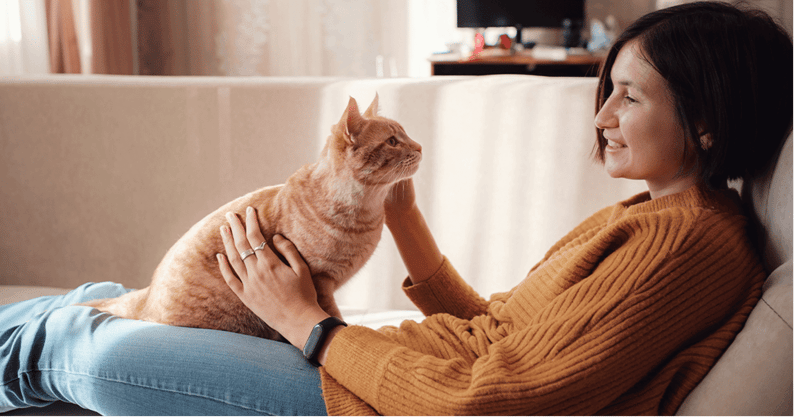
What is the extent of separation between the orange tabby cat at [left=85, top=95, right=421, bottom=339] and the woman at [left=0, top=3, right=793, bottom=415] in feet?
0.15

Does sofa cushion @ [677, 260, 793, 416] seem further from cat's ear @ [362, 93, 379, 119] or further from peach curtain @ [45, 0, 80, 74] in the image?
peach curtain @ [45, 0, 80, 74]

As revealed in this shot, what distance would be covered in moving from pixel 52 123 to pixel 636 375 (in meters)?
1.70

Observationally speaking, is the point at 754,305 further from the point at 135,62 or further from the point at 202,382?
the point at 135,62

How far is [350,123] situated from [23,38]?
8.28 ft

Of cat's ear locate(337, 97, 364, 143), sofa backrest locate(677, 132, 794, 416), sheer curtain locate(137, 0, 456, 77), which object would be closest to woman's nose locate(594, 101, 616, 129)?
sofa backrest locate(677, 132, 794, 416)

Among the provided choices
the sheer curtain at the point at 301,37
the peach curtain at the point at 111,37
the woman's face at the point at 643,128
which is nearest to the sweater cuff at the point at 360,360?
the woman's face at the point at 643,128

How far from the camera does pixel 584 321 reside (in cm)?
69

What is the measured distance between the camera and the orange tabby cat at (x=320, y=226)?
100 cm

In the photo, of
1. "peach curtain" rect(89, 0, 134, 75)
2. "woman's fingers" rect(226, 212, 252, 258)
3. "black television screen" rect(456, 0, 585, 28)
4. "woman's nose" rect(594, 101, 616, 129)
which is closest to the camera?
"woman's nose" rect(594, 101, 616, 129)

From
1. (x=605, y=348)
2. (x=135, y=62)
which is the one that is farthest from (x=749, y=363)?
(x=135, y=62)

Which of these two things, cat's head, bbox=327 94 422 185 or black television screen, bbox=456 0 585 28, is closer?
cat's head, bbox=327 94 422 185

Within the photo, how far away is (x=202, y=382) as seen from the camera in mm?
833

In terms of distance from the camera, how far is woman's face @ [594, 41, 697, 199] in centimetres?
79

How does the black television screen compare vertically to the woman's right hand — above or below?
above
